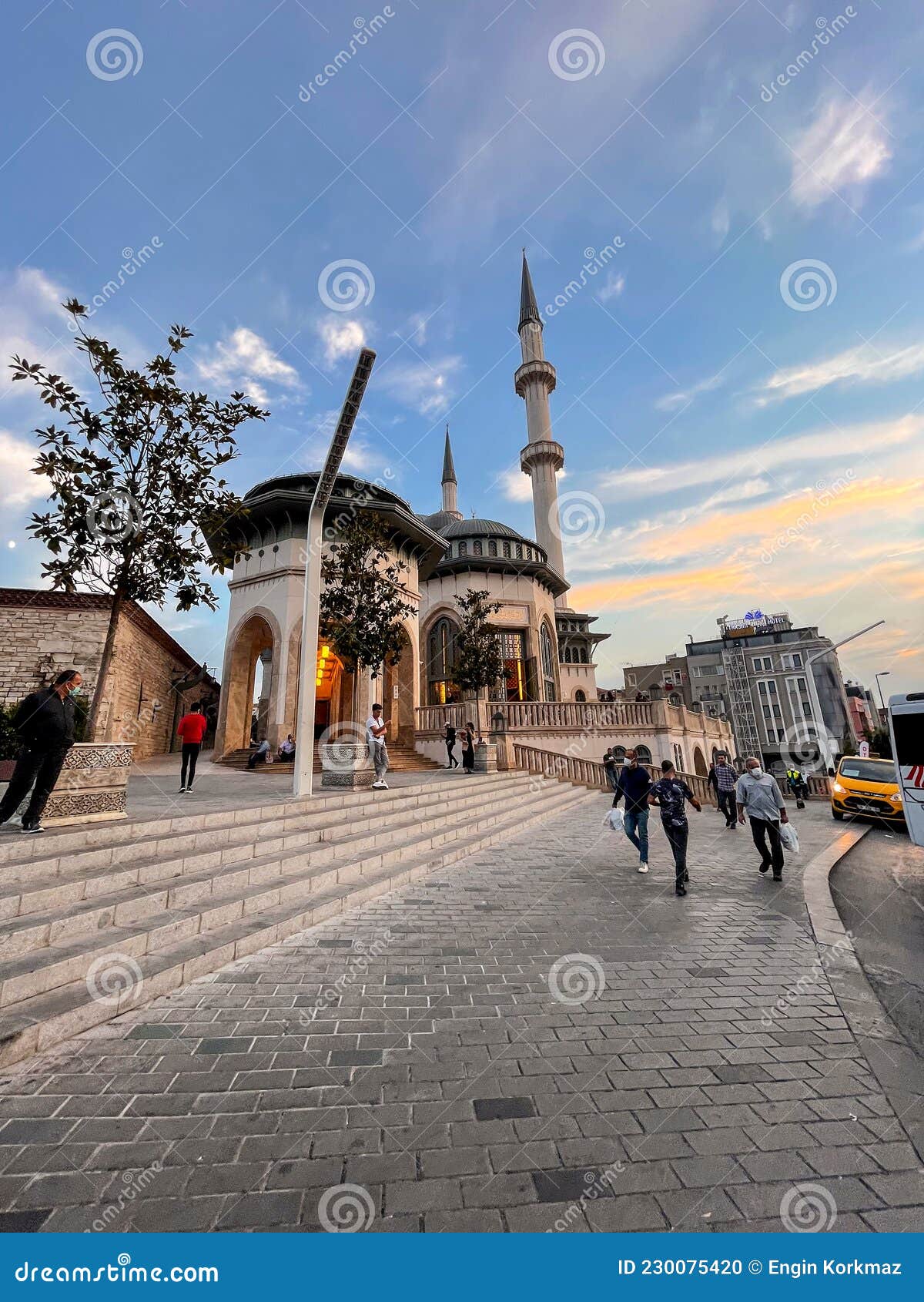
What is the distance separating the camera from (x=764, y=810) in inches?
285

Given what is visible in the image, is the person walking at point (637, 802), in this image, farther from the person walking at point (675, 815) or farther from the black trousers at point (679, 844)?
the black trousers at point (679, 844)

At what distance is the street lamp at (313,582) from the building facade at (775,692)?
207 feet

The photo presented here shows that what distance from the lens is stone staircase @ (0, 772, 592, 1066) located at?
3061mm

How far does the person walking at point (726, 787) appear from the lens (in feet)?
40.5

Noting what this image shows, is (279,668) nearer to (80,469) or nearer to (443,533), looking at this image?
(80,469)

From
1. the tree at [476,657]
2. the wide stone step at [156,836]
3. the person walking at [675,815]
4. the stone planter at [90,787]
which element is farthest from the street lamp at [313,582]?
the tree at [476,657]

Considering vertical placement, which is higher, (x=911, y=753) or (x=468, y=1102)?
(x=911, y=753)

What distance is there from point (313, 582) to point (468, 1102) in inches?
318

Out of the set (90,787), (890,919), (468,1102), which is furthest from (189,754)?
(890,919)

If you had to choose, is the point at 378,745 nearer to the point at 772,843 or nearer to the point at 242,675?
the point at 772,843

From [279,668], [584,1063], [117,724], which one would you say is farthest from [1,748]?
[584,1063]

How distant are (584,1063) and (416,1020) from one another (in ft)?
3.41

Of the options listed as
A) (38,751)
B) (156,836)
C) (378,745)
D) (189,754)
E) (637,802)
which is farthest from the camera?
(378,745)

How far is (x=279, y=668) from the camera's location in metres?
18.1
